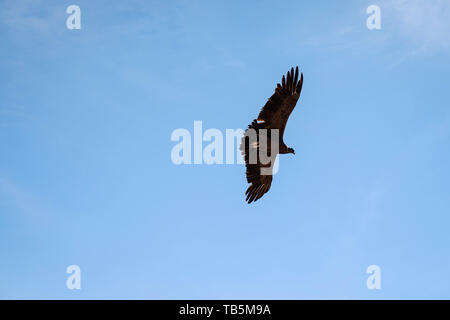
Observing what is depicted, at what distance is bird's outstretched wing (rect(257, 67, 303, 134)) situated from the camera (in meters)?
19.7

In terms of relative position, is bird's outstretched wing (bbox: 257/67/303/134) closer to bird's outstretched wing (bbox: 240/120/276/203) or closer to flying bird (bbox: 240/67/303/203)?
flying bird (bbox: 240/67/303/203)

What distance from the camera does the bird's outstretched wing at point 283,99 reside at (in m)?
19.7

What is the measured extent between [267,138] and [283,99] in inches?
68.8

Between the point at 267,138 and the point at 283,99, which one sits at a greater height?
the point at 283,99

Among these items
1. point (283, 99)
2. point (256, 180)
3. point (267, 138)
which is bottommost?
point (256, 180)

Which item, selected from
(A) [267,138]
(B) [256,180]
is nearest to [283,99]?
(A) [267,138]

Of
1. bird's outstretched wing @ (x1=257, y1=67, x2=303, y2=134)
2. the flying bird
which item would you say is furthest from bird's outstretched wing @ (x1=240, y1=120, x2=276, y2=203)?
bird's outstretched wing @ (x1=257, y1=67, x2=303, y2=134)

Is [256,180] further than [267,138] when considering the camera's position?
Yes

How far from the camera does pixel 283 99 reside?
1973 centimetres

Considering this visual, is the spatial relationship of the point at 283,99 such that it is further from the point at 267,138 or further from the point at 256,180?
the point at 256,180

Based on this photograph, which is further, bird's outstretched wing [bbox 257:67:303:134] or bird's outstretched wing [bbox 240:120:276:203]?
bird's outstretched wing [bbox 240:120:276:203]

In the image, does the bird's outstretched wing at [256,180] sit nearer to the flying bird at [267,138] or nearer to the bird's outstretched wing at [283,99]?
the flying bird at [267,138]
